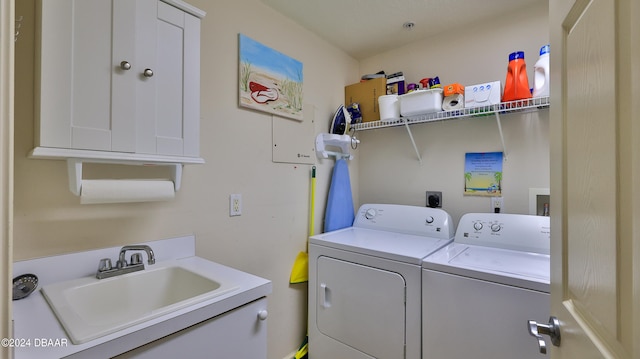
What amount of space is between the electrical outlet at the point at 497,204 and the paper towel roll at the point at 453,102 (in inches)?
27.7

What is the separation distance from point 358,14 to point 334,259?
5.55 feet

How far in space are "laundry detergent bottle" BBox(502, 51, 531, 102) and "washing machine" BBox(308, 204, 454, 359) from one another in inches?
34.2

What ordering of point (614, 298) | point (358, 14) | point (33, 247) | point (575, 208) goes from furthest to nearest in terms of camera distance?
point (358, 14)
point (33, 247)
point (575, 208)
point (614, 298)

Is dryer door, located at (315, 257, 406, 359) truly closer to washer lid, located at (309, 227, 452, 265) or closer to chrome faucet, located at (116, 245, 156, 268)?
washer lid, located at (309, 227, 452, 265)

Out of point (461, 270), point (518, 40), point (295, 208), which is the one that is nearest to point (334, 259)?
point (295, 208)

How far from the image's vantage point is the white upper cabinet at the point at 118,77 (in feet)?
3.16

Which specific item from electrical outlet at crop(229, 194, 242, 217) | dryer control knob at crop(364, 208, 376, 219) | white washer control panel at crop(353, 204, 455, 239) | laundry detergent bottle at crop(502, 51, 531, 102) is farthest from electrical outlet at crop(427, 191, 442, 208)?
electrical outlet at crop(229, 194, 242, 217)

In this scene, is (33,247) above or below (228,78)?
below

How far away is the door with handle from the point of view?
0.44 meters

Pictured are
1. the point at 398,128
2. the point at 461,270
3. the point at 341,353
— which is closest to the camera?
the point at 461,270

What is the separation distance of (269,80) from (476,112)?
1.38 metres

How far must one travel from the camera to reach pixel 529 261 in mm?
1469

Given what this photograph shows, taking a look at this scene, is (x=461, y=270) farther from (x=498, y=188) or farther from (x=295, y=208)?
(x=295, y=208)

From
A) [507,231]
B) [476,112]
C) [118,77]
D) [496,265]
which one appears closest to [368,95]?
[476,112]
